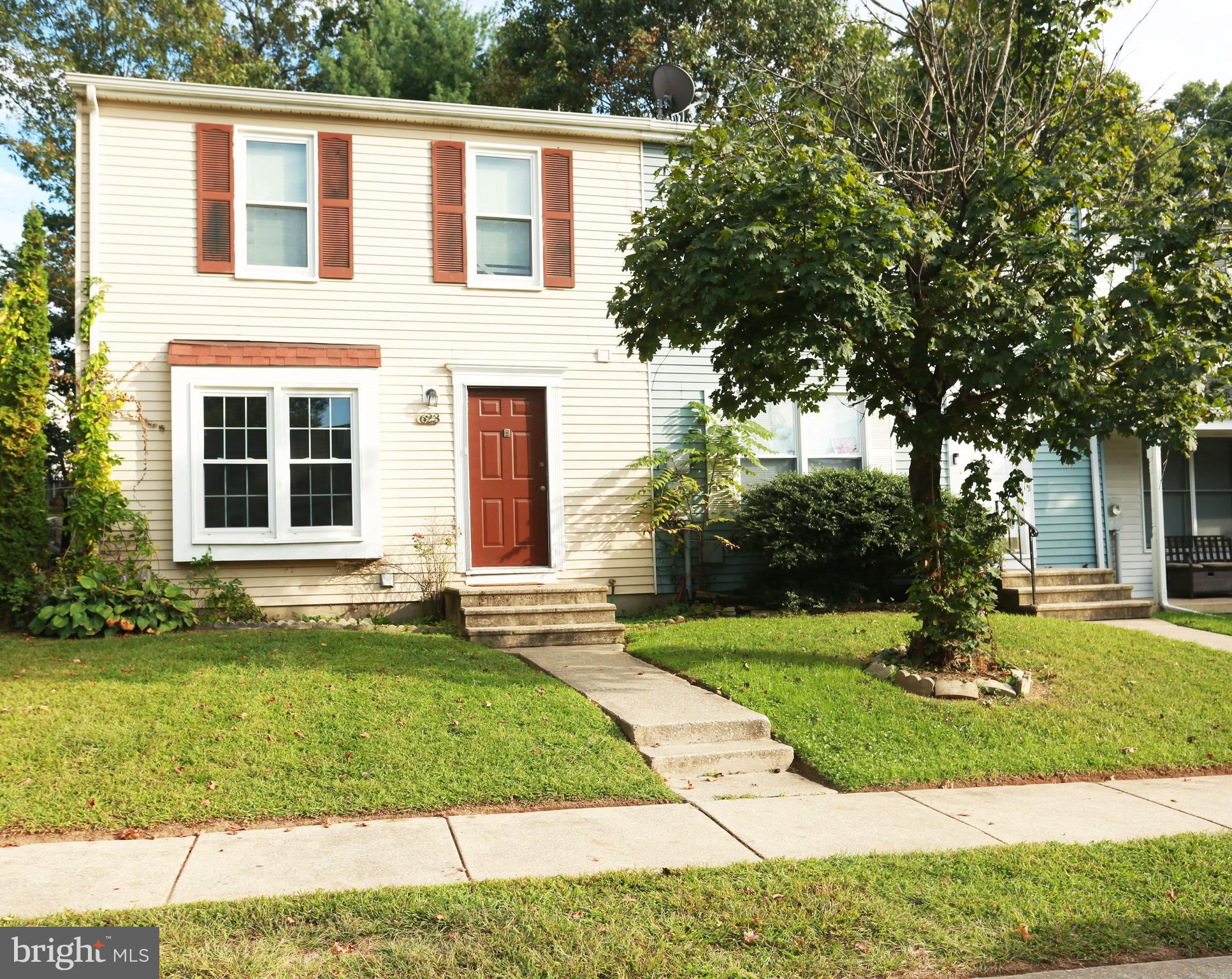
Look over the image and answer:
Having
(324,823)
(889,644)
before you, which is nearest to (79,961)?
(324,823)

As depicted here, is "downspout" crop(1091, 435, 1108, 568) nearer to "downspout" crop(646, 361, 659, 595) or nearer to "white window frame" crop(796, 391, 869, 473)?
"white window frame" crop(796, 391, 869, 473)

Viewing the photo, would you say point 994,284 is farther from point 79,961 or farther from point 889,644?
point 79,961

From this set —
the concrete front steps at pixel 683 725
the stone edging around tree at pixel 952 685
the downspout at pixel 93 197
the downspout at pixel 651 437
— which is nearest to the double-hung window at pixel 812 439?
the downspout at pixel 651 437

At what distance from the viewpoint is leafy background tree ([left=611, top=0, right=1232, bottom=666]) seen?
6887 millimetres

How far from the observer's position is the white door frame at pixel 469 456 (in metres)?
11.2

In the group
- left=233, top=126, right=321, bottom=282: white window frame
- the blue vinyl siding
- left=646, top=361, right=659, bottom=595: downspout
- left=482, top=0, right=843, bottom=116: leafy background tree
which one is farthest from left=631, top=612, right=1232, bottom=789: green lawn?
left=482, top=0, right=843, bottom=116: leafy background tree

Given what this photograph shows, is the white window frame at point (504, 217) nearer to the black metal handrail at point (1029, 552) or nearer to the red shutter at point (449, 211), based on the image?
the red shutter at point (449, 211)

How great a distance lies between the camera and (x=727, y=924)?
12.1ft

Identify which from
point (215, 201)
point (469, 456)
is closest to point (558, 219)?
point (469, 456)

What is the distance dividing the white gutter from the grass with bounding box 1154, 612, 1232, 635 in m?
8.31

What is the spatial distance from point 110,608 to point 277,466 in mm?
2208

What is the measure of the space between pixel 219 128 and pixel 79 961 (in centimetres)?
968

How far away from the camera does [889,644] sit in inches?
356

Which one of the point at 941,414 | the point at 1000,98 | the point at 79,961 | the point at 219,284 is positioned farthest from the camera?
the point at 219,284
